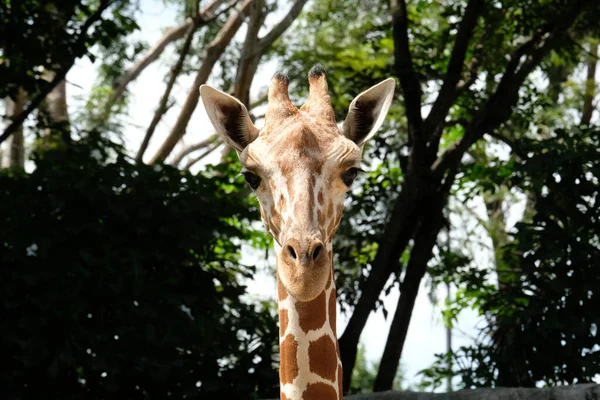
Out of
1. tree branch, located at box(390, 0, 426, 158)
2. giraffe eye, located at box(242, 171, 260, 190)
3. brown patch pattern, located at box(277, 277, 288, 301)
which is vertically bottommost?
brown patch pattern, located at box(277, 277, 288, 301)

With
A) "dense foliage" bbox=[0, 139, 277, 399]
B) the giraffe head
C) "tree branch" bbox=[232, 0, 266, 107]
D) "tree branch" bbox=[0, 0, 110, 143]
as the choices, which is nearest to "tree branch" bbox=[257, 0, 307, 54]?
"tree branch" bbox=[232, 0, 266, 107]

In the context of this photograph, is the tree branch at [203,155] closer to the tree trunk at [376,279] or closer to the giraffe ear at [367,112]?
the tree trunk at [376,279]

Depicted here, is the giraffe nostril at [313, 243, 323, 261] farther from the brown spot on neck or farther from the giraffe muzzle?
the brown spot on neck

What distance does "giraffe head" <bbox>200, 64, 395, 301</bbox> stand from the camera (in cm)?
448

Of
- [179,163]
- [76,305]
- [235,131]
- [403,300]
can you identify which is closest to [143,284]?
[76,305]

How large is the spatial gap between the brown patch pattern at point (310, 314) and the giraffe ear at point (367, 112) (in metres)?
0.91

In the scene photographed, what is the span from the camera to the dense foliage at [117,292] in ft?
30.7

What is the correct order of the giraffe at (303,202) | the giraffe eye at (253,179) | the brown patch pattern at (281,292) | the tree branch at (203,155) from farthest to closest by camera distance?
the tree branch at (203,155) → the giraffe eye at (253,179) → the brown patch pattern at (281,292) → the giraffe at (303,202)

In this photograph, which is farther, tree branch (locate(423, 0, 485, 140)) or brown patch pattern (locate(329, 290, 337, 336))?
tree branch (locate(423, 0, 485, 140))

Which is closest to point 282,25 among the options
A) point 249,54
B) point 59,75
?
point 249,54

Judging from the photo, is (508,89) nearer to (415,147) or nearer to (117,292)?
(415,147)

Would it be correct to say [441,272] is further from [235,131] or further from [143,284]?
[235,131]

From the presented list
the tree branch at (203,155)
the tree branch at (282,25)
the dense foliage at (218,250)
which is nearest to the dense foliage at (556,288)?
the dense foliage at (218,250)

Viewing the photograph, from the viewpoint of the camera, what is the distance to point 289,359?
16.2ft
